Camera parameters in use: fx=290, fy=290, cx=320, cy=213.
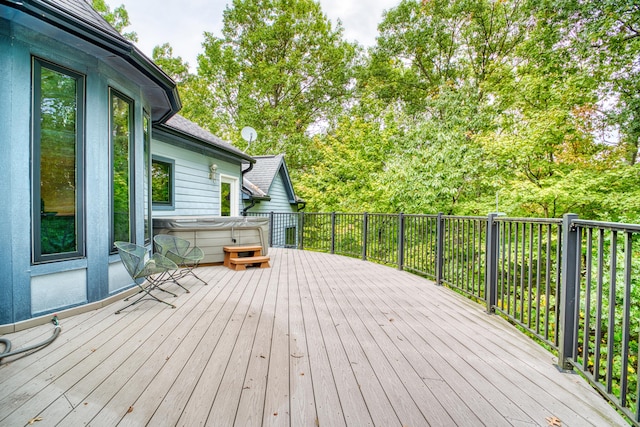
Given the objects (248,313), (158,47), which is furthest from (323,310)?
(158,47)

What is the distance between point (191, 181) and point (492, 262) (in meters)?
6.05

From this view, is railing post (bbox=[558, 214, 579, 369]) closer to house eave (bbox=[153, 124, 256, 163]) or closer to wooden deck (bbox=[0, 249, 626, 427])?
wooden deck (bbox=[0, 249, 626, 427])

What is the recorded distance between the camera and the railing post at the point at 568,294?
1964 millimetres

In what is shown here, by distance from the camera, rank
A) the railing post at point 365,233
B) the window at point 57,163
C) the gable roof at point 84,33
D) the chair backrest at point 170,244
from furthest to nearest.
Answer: the railing post at point 365,233, the chair backrest at point 170,244, the window at point 57,163, the gable roof at point 84,33

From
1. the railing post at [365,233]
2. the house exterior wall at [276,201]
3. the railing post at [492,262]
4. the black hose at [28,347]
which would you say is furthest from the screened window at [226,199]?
the railing post at [492,262]

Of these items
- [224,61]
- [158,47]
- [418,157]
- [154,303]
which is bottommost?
[154,303]

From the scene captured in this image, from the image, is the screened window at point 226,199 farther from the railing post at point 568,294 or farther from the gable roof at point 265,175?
the railing post at point 568,294

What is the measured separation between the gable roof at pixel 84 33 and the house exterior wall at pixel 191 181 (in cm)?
226

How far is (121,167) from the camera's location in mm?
3500

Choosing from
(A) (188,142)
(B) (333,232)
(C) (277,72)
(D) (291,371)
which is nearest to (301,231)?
(B) (333,232)

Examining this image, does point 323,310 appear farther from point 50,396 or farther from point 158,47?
point 158,47

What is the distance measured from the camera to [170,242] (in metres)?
4.53

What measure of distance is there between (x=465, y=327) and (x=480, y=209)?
7.39 meters

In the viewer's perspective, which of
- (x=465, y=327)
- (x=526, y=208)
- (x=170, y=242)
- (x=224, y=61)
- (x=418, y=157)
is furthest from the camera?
(x=224, y=61)
